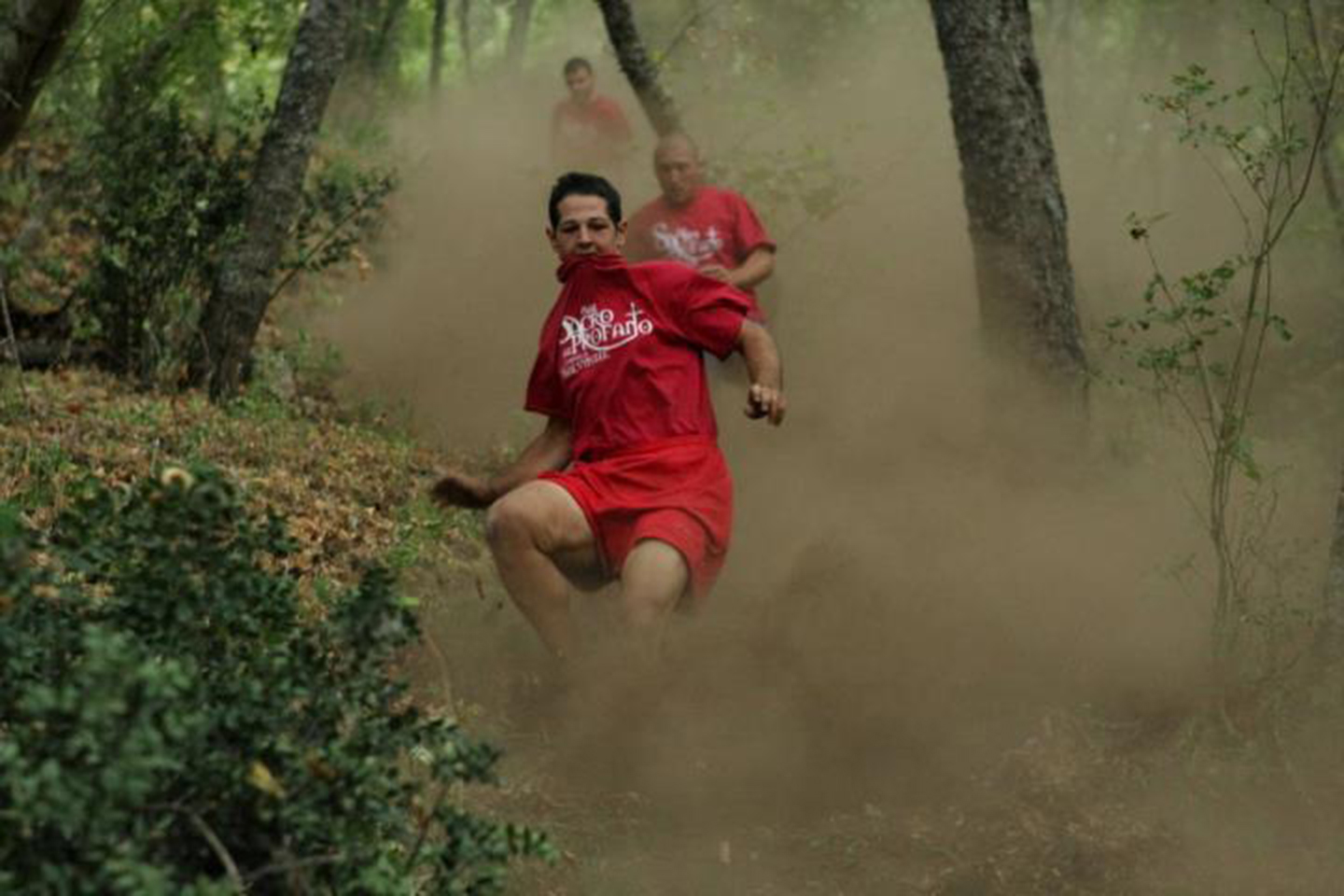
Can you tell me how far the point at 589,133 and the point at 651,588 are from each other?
412 inches

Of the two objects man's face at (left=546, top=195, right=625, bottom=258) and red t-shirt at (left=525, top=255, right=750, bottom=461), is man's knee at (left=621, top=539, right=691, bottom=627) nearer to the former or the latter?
red t-shirt at (left=525, top=255, right=750, bottom=461)

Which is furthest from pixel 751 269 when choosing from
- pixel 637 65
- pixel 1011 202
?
pixel 637 65

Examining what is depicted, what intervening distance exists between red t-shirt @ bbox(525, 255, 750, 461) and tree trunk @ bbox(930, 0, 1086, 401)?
183cm

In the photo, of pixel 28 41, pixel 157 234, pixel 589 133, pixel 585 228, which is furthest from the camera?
pixel 589 133

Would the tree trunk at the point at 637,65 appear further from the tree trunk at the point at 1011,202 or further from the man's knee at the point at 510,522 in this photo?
the man's knee at the point at 510,522

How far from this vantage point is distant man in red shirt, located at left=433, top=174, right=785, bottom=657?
18.0 feet

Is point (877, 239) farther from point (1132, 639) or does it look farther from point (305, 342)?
point (1132, 639)

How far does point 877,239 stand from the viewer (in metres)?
13.6

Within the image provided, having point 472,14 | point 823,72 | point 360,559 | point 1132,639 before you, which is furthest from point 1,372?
point 472,14

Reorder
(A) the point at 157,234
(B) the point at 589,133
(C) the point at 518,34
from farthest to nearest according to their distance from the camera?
(C) the point at 518,34
(B) the point at 589,133
(A) the point at 157,234

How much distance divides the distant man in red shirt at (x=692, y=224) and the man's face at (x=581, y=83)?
251 inches

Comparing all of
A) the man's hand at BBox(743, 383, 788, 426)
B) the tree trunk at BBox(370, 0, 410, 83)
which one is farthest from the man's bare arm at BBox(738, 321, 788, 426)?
the tree trunk at BBox(370, 0, 410, 83)

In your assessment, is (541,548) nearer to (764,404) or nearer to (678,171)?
(764,404)

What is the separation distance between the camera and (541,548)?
18.2ft
